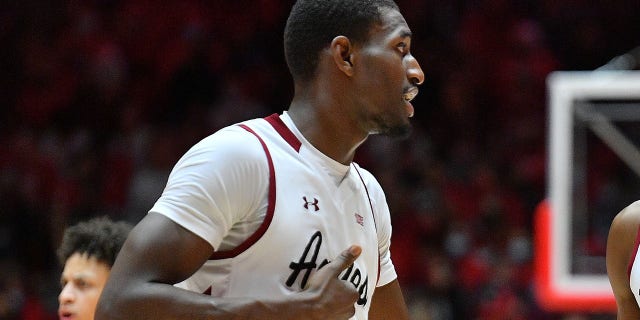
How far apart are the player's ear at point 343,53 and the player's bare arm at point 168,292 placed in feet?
1.97

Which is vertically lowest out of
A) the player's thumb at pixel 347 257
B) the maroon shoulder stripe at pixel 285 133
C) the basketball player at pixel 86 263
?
the basketball player at pixel 86 263

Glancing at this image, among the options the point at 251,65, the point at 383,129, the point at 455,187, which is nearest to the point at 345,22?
the point at 383,129

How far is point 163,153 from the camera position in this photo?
327 inches

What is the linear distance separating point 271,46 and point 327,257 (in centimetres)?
690

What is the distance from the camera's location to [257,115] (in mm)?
8703

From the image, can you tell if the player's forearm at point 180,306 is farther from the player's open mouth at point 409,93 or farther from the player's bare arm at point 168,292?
the player's open mouth at point 409,93

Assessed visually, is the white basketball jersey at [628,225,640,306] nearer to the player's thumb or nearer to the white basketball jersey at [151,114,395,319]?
the white basketball jersey at [151,114,395,319]

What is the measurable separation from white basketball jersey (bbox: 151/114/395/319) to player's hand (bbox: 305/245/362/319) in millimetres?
78

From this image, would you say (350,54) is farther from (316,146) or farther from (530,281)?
(530,281)

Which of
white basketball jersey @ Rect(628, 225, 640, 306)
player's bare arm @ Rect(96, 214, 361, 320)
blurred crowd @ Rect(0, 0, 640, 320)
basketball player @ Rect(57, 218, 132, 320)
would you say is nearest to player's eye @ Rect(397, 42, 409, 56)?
player's bare arm @ Rect(96, 214, 361, 320)

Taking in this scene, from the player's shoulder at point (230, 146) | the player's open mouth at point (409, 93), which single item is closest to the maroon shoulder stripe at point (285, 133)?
the player's shoulder at point (230, 146)

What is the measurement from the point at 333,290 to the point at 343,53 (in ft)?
2.07

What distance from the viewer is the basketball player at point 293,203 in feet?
7.09

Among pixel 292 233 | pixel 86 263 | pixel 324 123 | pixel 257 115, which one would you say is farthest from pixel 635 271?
pixel 257 115
